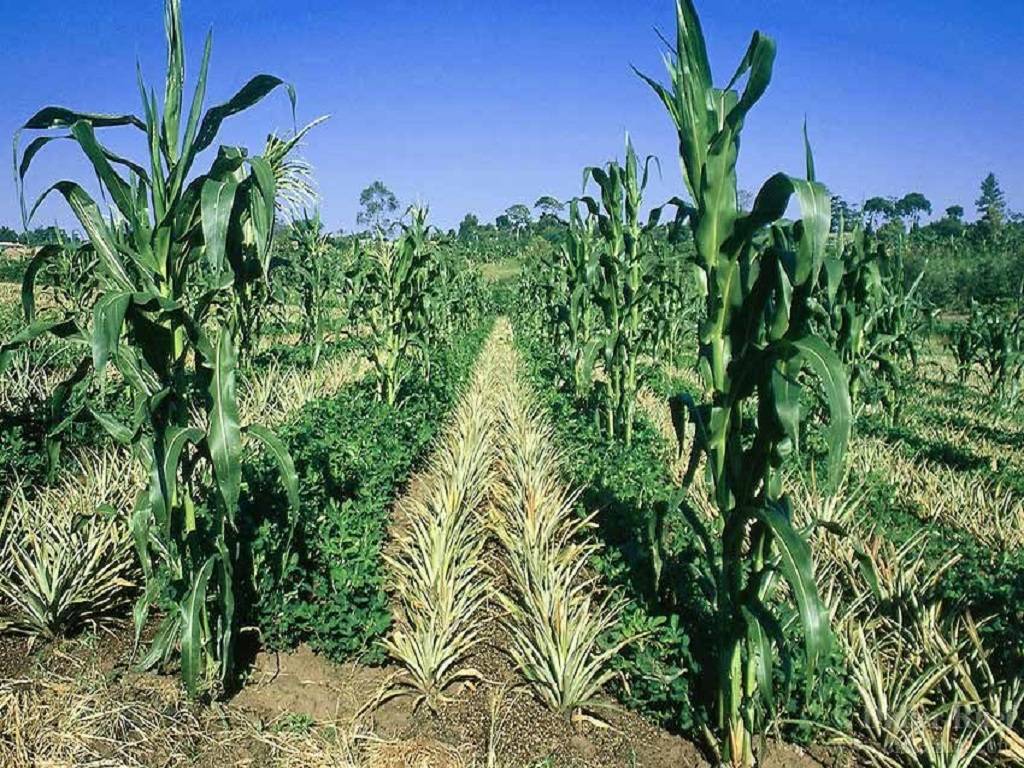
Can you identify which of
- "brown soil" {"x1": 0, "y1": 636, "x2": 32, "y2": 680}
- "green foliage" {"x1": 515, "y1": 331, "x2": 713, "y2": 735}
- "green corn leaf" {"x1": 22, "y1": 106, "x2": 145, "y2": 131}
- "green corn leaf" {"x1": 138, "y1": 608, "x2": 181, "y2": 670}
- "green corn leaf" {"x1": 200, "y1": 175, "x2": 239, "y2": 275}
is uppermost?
"green corn leaf" {"x1": 22, "y1": 106, "x2": 145, "y2": 131}

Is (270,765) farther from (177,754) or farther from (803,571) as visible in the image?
(803,571)

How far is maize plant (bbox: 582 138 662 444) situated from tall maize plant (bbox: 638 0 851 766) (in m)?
3.47

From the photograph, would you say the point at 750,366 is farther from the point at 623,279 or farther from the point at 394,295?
the point at 394,295

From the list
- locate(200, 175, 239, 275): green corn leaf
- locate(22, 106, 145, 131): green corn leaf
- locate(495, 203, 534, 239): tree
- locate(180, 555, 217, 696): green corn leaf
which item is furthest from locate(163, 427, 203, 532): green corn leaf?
locate(495, 203, 534, 239): tree

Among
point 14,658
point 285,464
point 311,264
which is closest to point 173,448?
point 285,464

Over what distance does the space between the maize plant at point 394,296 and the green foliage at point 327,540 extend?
7.61 ft

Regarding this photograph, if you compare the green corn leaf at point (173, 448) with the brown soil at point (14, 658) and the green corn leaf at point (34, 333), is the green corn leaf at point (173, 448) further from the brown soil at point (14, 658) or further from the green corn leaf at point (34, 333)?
the brown soil at point (14, 658)

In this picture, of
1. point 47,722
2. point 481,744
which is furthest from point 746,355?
point 47,722

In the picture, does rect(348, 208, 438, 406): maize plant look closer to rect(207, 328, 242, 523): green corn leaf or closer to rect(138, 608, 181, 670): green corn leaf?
rect(138, 608, 181, 670): green corn leaf

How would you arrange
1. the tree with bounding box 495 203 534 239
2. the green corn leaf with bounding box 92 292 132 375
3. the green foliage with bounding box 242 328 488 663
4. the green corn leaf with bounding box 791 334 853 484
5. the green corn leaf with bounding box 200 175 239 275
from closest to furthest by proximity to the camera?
the green corn leaf with bounding box 791 334 853 484
the green corn leaf with bounding box 92 292 132 375
the green corn leaf with bounding box 200 175 239 275
the green foliage with bounding box 242 328 488 663
the tree with bounding box 495 203 534 239

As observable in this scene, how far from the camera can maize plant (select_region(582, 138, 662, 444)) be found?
7.20 meters

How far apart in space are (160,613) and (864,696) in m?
3.79

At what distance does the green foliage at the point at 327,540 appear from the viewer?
395 centimetres

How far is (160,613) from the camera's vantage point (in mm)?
4281
